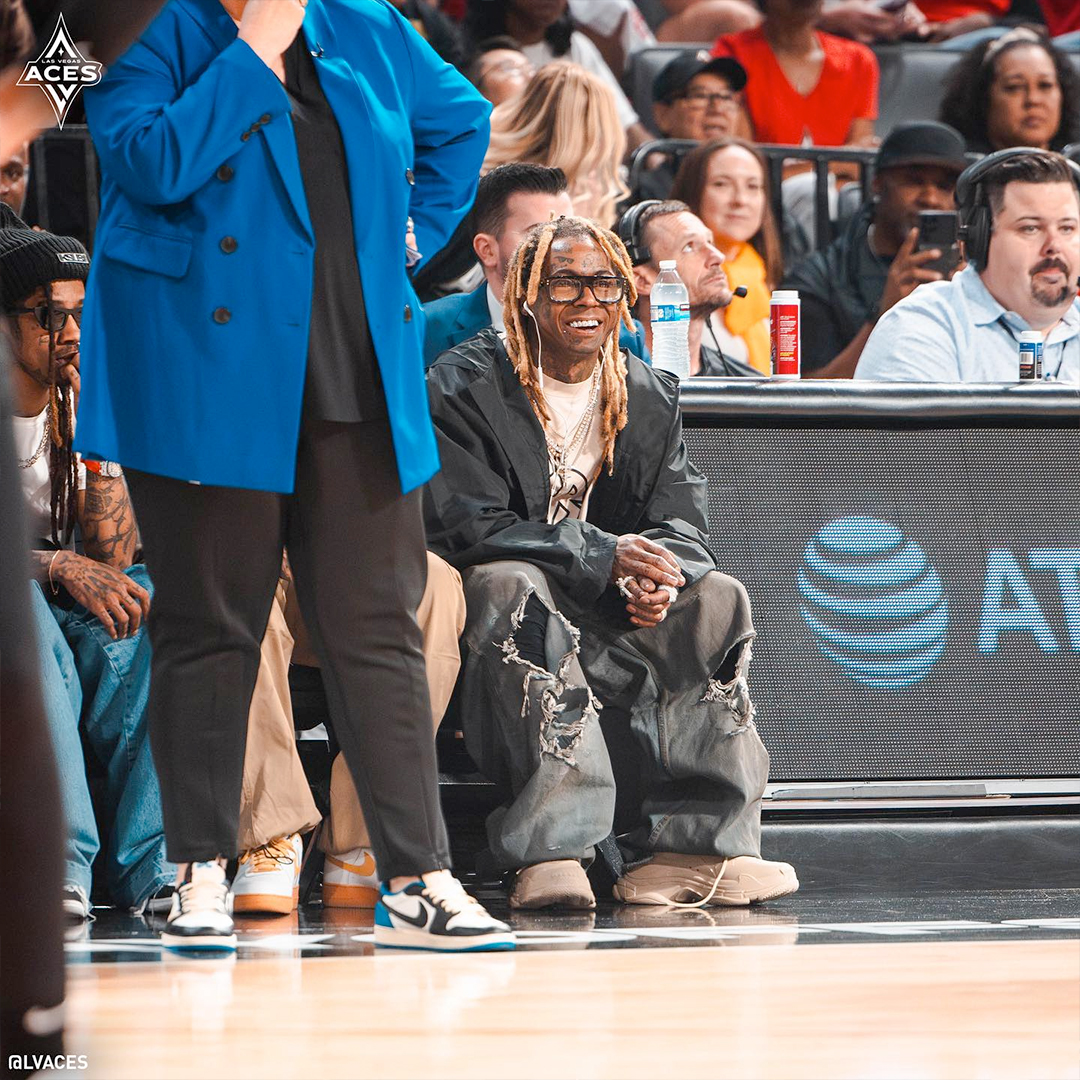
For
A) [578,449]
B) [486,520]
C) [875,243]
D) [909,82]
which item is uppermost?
[909,82]

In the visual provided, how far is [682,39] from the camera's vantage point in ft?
25.5

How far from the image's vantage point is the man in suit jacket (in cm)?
429

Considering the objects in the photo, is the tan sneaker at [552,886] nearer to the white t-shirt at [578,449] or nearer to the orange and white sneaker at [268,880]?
the orange and white sneaker at [268,880]

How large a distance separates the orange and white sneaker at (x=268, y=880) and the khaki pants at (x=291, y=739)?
0.07 feet

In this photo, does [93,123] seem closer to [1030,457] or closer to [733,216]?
[1030,457]

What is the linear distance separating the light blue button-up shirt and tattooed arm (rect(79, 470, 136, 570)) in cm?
184

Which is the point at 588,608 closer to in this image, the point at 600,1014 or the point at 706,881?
the point at 706,881

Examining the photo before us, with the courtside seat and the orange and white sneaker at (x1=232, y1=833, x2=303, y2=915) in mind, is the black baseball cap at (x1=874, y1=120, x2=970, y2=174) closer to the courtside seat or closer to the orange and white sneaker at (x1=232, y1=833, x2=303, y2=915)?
the courtside seat

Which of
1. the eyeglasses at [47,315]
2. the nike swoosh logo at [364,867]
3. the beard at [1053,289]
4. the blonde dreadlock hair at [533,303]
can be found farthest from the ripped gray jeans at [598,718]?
the beard at [1053,289]

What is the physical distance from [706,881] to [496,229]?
5.93 feet

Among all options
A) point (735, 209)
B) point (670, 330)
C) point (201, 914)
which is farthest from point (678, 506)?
point (735, 209)

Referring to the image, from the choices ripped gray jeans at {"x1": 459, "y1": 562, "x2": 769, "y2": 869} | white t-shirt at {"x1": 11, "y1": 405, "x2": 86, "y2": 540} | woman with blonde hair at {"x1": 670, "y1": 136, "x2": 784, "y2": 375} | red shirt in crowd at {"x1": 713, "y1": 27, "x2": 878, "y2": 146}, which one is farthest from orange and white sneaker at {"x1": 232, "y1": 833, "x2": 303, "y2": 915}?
red shirt in crowd at {"x1": 713, "y1": 27, "x2": 878, "y2": 146}

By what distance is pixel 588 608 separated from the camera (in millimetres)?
3525

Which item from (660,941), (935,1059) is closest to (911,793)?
(660,941)
